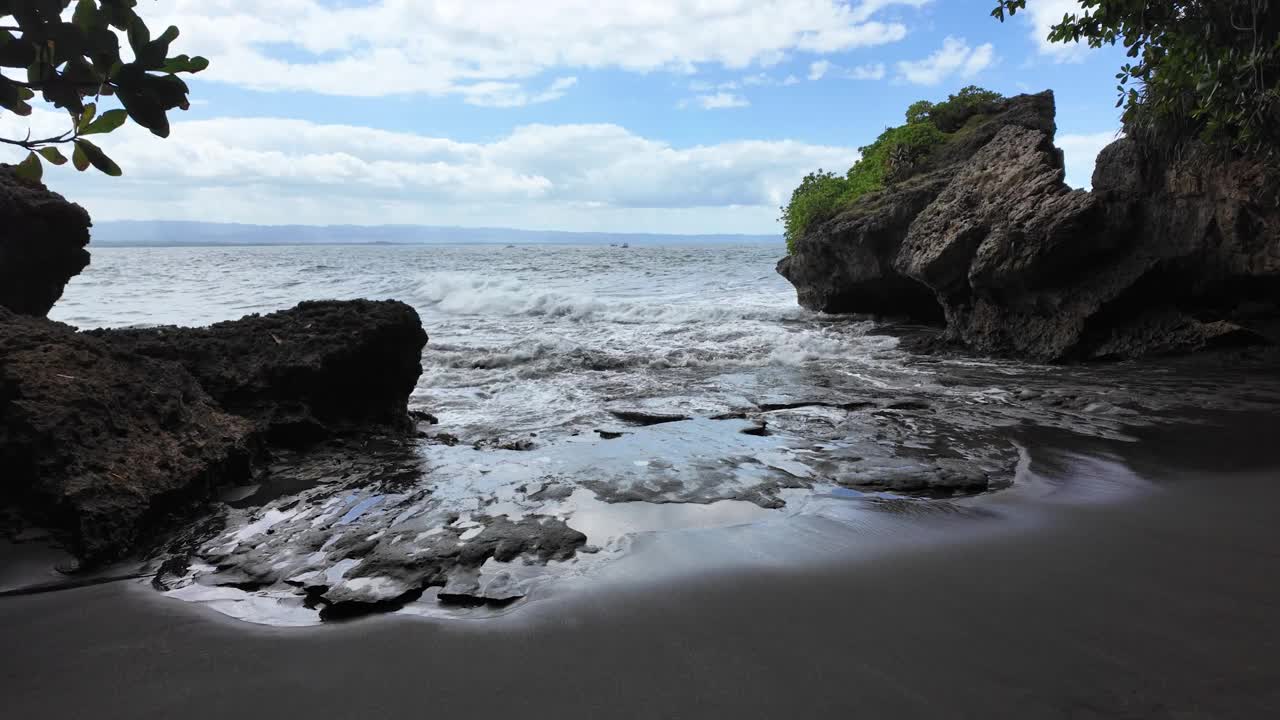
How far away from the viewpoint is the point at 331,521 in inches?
140

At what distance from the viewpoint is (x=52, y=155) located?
1702mm

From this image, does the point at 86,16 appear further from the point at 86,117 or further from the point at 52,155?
the point at 52,155

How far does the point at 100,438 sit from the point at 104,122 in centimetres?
235

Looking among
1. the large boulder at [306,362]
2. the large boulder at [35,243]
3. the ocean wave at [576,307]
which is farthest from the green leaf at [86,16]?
the ocean wave at [576,307]

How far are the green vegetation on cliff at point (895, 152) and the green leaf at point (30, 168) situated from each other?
15.2 meters

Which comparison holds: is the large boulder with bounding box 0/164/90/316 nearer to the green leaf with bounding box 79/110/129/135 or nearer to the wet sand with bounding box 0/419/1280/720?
the wet sand with bounding box 0/419/1280/720

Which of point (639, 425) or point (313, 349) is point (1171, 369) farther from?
point (313, 349)

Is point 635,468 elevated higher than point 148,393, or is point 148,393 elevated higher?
point 148,393

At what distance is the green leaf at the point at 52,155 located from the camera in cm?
169

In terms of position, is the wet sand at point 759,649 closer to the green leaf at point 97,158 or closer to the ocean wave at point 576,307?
the green leaf at point 97,158

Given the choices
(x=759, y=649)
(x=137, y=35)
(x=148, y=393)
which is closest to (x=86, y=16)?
(x=137, y=35)

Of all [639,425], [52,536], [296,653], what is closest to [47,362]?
[52,536]

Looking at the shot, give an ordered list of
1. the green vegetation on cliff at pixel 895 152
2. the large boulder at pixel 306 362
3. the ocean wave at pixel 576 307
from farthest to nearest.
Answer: the ocean wave at pixel 576 307, the green vegetation on cliff at pixel 895 152, the large boulder at pixel 306 362

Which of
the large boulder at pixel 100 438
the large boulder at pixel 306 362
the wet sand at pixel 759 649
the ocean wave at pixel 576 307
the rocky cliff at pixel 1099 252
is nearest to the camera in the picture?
the wet sand at pixel 759 649
